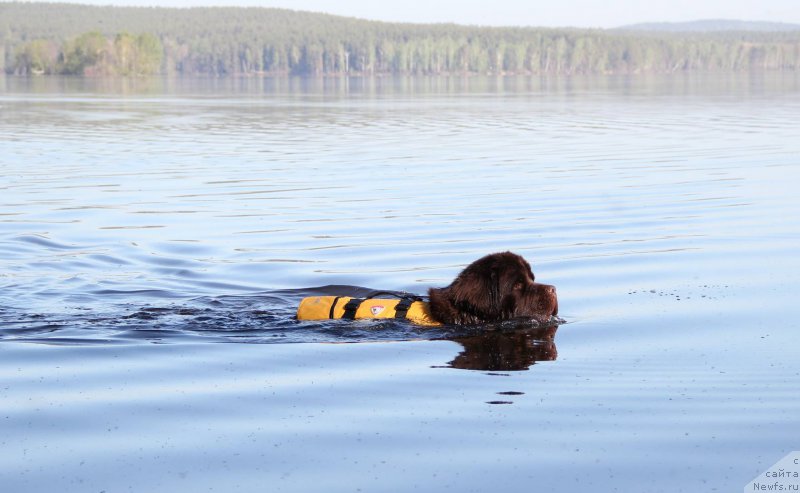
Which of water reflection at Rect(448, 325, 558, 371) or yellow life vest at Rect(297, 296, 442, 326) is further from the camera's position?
yellow life vest at Rect(297, 296, 442, 326)

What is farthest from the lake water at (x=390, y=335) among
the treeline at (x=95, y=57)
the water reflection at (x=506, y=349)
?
the treeline at (x=95, y=57)

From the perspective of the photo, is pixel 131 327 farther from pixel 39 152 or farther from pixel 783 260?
A: pixel 39 152

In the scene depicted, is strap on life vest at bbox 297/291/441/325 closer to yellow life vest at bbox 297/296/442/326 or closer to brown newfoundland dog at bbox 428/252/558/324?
yellow life vest at bbox 297/296/442/326

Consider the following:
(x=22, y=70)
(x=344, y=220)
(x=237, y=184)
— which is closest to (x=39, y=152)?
(x=237, y=184)

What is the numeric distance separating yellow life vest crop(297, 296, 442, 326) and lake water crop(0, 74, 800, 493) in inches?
4.0

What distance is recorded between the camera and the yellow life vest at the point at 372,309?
901 centimetres

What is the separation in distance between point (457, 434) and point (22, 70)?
584ft

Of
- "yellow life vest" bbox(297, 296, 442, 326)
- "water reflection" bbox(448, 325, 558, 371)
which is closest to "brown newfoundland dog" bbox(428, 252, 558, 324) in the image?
"water reflection" bbox(448, 325, 558, 371)

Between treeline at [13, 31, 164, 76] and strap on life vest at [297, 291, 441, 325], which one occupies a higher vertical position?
Answer: treeline at [13, 31, 164, 76]

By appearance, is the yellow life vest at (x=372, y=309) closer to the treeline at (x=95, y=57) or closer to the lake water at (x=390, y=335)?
the lake water at (x=390, y=335)

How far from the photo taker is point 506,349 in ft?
27.5

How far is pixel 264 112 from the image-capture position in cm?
4972

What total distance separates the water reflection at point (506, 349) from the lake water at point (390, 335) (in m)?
0.03

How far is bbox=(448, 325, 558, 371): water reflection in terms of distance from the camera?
795 centimetres
